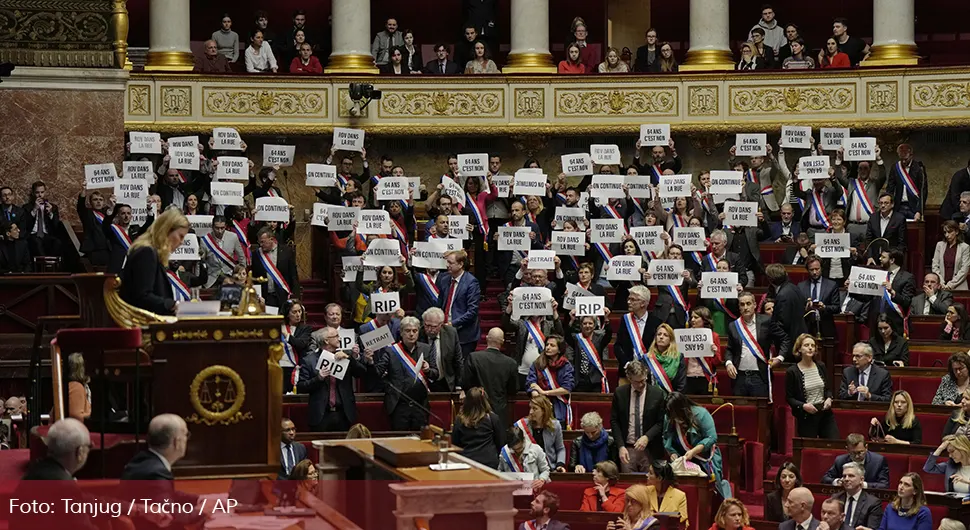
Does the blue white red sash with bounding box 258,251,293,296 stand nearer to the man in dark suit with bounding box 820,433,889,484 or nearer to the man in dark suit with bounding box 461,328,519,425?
the man in dark suit with bounding box 461,328,519,425

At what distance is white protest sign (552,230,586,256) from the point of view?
58.3 feet

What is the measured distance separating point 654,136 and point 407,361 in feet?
24.7

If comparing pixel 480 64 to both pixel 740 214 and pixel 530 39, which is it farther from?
pixel 740 214

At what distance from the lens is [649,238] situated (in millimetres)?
17875

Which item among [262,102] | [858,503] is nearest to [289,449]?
[858,503]

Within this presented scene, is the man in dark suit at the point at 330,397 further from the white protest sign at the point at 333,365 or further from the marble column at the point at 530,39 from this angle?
the marble column at the point at 530,39

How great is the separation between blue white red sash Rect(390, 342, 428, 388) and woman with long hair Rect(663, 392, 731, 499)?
247 centimetres

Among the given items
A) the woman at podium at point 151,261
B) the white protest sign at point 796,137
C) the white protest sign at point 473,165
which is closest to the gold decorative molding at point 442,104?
the white protest sign at point 473,165

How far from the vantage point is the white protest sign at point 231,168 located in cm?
1953

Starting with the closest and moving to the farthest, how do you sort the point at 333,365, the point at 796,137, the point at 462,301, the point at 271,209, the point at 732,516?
the point at 732,516 < the point at 333,365 < the point at 462,301 < the point at 271,209 < the point at 796,137

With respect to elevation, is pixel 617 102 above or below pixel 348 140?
above

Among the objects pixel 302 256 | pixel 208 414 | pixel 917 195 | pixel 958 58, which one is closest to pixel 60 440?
pixel 208 414

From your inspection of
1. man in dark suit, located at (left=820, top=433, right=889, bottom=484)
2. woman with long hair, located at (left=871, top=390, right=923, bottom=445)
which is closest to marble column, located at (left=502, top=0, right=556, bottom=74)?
woman with long hair, located at (left=871, top=390, right=923, bottom=445)

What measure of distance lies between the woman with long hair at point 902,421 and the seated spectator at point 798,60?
10.9m
